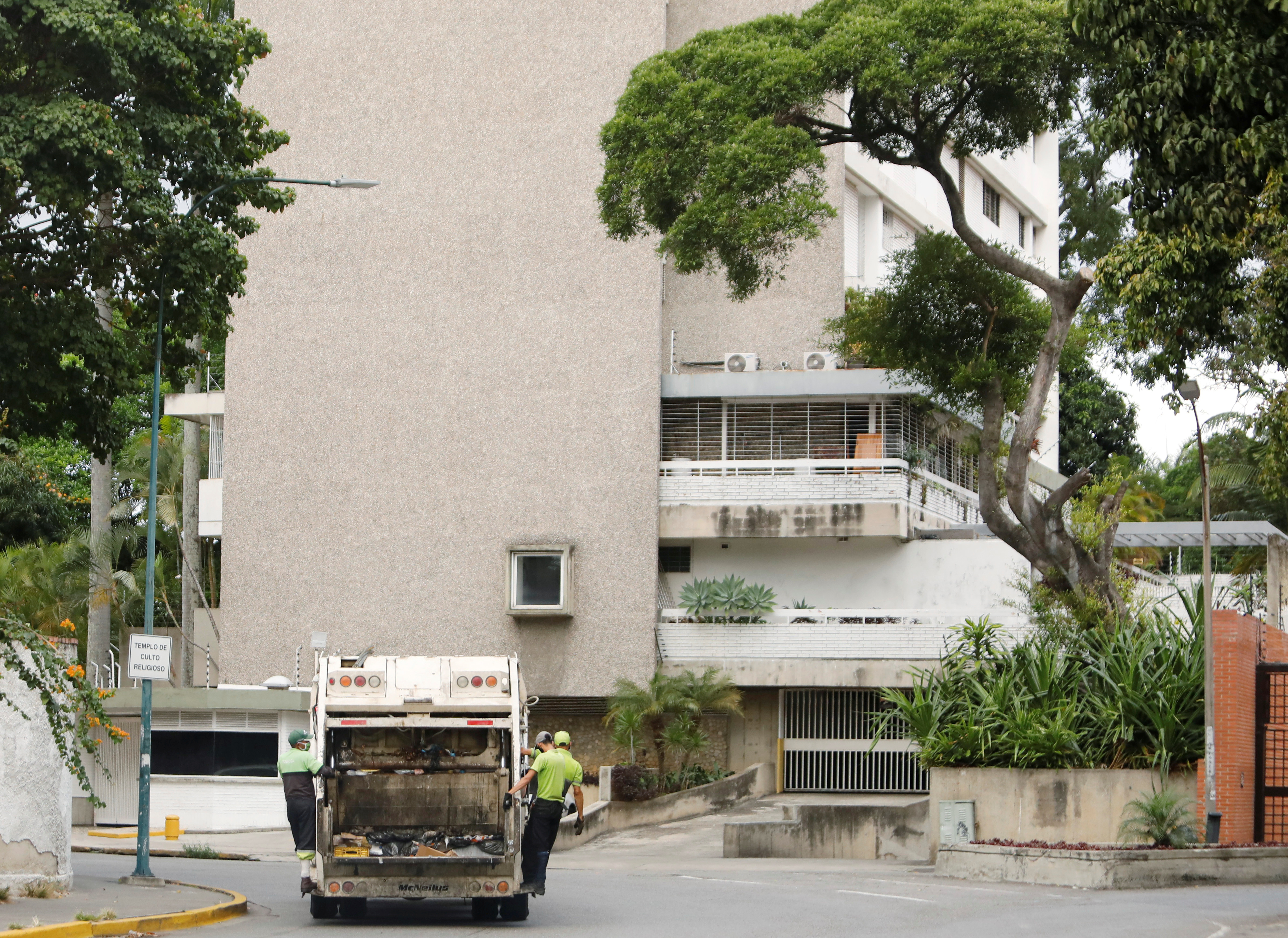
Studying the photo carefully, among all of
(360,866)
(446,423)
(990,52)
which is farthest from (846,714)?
(360,866)

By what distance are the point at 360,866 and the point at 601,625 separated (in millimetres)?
19321

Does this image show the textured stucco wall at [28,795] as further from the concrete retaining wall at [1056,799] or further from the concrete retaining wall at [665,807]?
the concrete retaining wall at [665,807]

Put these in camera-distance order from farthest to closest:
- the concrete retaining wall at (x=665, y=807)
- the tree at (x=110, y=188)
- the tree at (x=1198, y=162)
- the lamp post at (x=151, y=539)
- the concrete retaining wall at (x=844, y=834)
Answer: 1. the concrete retaining wall at (x=665, y=807)
2. the concrete retaining wall at (x=844, y=834)
3. the lamp post at (x=151, y=539)
4. the tree at (x=110, y=188)
5. the tree at (x=1198, y=162)

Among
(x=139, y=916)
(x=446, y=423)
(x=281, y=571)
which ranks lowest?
(x=139, y=916)

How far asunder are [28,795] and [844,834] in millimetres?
13595

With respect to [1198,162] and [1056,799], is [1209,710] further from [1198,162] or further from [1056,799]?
[1198,162]

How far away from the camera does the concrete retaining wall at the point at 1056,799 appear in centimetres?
2262

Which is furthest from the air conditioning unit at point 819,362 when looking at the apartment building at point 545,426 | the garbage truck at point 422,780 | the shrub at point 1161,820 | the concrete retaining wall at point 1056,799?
the garbage truck at point 422,780

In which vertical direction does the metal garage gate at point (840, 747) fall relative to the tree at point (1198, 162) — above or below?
below

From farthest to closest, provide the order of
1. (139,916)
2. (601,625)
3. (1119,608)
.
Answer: (601,625)
(1119,608)
(139,916)

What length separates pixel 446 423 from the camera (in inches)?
1383

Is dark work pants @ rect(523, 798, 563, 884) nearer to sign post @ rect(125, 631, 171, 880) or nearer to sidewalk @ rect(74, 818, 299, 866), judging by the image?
sign post @ rect(125, 631, 171, 880)

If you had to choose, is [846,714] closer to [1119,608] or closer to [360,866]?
[1119,608]

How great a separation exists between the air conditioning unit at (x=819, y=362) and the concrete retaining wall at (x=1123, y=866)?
612 inches
